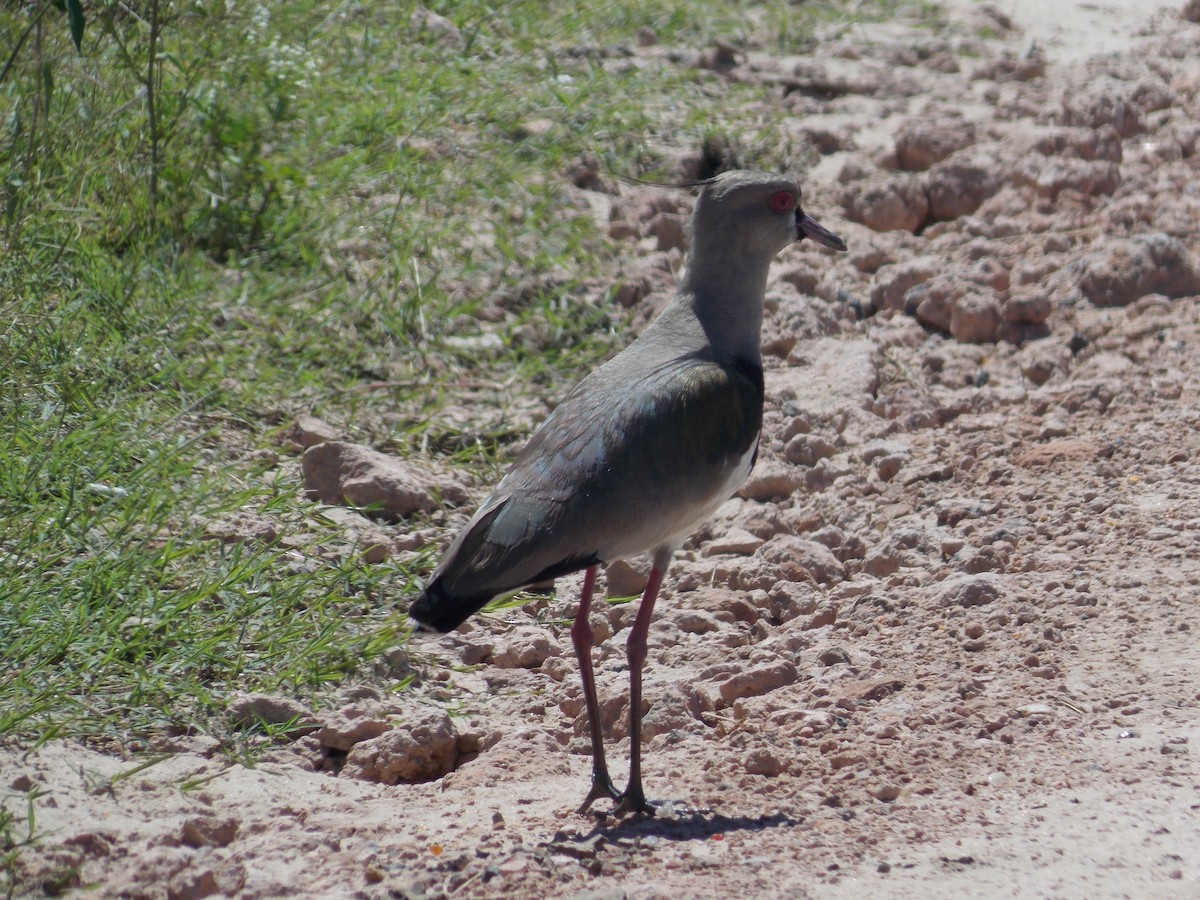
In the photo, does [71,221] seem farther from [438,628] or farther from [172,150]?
[438,628]

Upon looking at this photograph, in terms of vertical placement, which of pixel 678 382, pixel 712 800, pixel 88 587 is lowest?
pixel 712 800

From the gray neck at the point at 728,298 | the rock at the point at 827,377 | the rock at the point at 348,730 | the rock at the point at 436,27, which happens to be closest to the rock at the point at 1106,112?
the rock at the point at 827,377

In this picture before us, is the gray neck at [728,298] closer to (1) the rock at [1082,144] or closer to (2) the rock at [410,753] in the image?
(2) the rock at [410,753]

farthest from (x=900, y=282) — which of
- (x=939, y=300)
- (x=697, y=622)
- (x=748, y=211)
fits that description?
(x=697, y=622)

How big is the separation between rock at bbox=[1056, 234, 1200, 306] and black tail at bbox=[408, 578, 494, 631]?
3.77 meters

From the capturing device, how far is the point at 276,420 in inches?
231

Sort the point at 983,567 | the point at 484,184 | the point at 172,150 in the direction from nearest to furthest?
the point at 983,567 → the point at 172,150 → the point at 484,184

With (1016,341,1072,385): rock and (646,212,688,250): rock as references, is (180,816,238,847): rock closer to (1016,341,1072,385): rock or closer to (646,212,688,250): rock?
(1016,341,1072,385): rock

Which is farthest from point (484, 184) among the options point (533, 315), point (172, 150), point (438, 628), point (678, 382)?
point (438, 628)

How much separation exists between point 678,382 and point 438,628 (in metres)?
1.01

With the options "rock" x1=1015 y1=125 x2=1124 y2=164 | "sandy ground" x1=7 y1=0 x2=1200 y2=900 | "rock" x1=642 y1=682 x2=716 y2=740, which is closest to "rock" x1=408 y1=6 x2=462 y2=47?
"sandy ground" x1=7 y1=0 x2=1200 y2=900

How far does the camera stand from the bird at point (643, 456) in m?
3.92

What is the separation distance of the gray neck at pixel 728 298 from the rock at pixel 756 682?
0.93m

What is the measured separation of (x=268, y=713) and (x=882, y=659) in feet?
5.79
